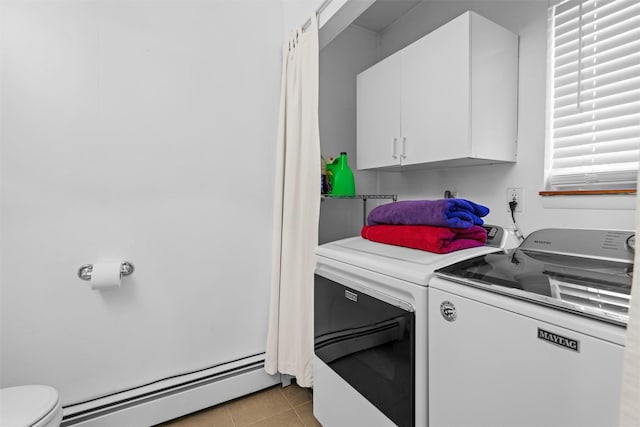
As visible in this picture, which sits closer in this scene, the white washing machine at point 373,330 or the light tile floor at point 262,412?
the white washing machine at point 373,330

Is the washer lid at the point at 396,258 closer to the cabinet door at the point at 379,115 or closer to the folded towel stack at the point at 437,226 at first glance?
the folded towel stack at the point at 437,226

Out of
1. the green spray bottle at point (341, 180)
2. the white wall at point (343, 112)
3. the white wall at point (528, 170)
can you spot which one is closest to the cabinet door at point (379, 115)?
the green spray bottle at point (341, 180)

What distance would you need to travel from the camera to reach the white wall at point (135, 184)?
49.4 inches

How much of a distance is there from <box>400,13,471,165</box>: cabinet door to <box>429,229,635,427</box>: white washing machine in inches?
26.5

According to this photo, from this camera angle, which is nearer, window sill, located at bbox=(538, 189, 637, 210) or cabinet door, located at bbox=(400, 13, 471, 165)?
window sill, located at bbox=(538, 189, 637, 210)

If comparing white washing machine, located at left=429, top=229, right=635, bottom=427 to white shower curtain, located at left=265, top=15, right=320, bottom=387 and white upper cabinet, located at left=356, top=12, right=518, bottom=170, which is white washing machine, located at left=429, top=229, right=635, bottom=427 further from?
white shower curtain, located at left=265, top=15, right=320, bottom=387

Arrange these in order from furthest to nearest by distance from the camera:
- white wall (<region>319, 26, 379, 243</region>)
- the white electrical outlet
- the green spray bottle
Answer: white wall (<region>319, 26, 379, 243</region>)
the green spray bottle
the white electrical outlet

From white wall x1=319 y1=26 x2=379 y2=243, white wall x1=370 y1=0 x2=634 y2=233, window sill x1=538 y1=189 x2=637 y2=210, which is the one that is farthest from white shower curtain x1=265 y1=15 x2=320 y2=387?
window sill x1=538 y1=189 x2=637 y2=210

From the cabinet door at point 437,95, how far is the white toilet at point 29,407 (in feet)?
6.08

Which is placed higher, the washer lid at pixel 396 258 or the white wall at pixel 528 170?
the white wall at pixel 528 170

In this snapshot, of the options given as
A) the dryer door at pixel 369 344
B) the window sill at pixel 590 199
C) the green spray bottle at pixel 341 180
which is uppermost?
the green spray bottle at pixel 341 180

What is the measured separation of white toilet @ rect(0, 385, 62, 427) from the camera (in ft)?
3.24

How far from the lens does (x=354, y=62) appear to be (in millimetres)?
2215

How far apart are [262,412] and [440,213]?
4.59 feet
